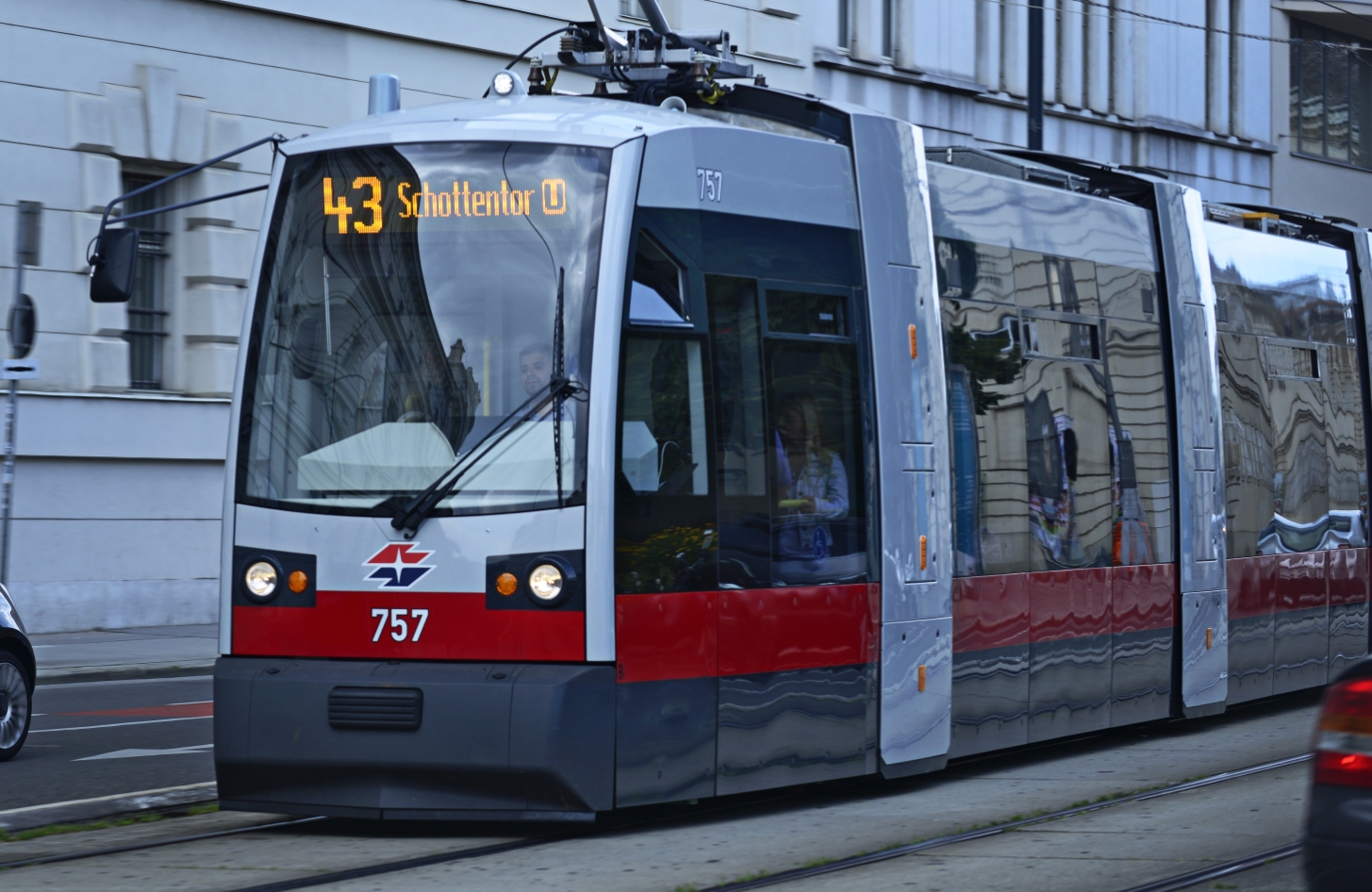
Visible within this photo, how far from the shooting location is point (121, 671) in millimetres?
16875

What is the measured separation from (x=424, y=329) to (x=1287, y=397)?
7423 millimetres

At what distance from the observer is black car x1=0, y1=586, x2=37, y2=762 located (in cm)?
1094

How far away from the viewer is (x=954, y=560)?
383 inches

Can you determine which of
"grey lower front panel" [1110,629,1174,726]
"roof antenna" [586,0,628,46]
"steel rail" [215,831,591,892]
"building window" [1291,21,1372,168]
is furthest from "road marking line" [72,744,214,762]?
"building window" [1291,21,1372,168]

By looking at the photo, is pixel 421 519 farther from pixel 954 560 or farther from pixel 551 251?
pixel 954 560

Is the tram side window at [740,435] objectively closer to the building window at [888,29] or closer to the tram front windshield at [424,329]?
the tram front windshield at [424,329]

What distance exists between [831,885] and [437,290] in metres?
2.81

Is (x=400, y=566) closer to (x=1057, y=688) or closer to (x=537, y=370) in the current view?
(x=537, y=370)

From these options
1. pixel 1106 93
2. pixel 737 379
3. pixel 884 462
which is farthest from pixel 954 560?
pixel 1106 93

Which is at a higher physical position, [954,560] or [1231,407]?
[1231,407]

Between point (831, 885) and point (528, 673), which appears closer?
point (831, 885)

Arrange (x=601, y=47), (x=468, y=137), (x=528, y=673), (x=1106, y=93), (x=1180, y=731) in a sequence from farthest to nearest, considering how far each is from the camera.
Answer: (x=1106, y=93), (x=1180, y=731), (x=601, y=47), (x=468, y=137), (x=528, y=673)

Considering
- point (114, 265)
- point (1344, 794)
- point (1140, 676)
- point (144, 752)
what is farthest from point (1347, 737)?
point (144, 752)

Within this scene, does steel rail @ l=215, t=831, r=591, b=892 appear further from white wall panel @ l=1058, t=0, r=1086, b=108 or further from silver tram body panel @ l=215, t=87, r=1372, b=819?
white wall panel @ l=1058, t=0, r=1086, b=108
